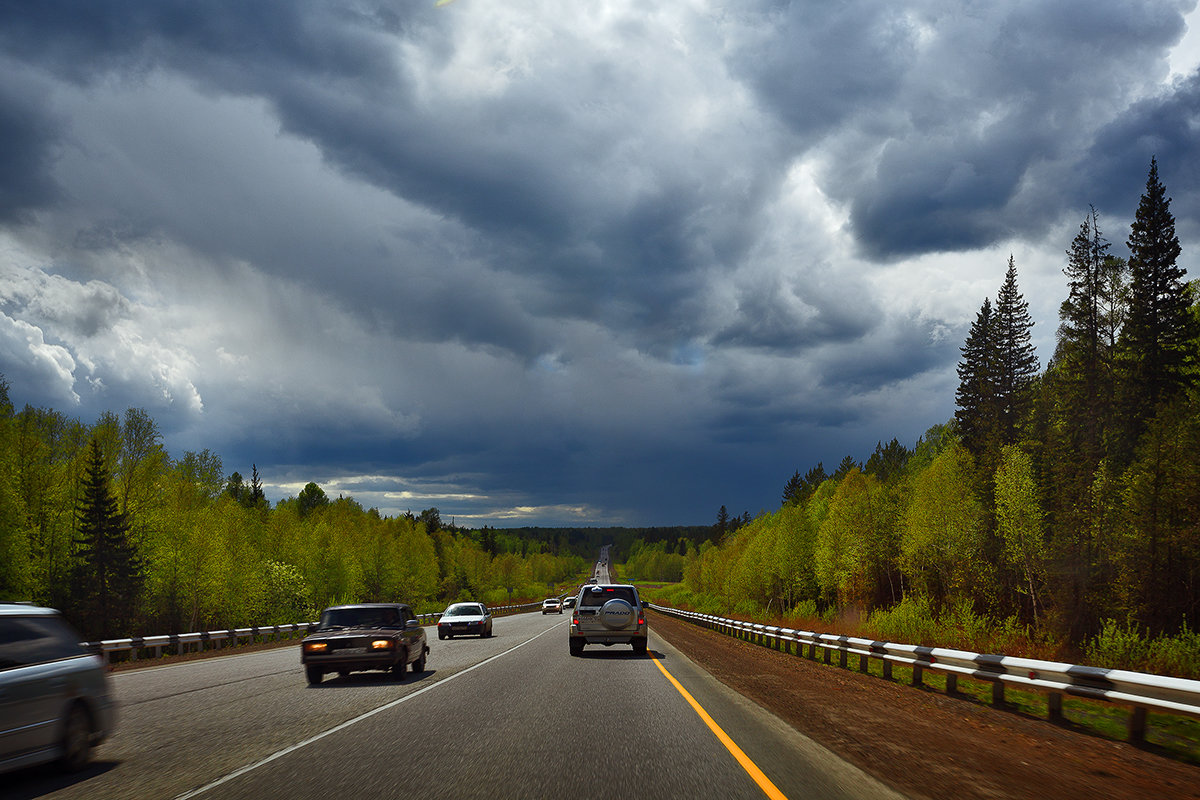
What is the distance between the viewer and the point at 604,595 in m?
23.4

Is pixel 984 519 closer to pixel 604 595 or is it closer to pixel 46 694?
pixel 604 595

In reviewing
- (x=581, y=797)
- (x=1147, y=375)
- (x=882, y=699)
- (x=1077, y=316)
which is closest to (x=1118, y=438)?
(x=1147, y=375)

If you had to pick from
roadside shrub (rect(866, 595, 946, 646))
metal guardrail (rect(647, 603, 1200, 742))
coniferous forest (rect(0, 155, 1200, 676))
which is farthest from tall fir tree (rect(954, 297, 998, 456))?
metal guardrail (rect(647, 603, 1200, 742))

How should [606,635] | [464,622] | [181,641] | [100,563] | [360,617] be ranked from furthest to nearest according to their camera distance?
[100,563] → [464,622] → [181,641] → [606,635] → [360,617]

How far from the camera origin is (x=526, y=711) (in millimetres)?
11383

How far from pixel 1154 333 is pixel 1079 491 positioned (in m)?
9.83

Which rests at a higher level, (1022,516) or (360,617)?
(1022,516)

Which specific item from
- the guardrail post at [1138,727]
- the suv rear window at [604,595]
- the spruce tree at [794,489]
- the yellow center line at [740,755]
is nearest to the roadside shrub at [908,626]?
the suv rear window at [604,595]

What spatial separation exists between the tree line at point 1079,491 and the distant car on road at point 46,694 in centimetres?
2617

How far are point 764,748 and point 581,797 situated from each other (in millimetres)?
2995

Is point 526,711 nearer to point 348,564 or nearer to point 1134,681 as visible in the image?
point 1134,681

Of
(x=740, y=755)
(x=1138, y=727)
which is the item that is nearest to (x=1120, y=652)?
(x=1138, y=727)

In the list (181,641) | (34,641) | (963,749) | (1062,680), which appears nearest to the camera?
(34,641)

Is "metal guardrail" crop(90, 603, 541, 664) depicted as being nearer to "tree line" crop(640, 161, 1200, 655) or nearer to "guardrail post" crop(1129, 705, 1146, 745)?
"guardrail post" crop(1129, 705, 1146, 745)
